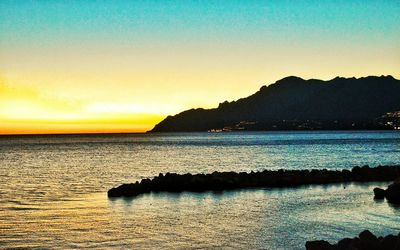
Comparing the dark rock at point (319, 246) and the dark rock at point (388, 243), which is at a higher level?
the dark rock at point (388, 243)

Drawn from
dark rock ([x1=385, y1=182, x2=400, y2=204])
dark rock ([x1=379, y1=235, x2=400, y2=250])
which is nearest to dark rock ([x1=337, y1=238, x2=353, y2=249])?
dark rock ([x1=379, y1=235, x2=400, y2=250])

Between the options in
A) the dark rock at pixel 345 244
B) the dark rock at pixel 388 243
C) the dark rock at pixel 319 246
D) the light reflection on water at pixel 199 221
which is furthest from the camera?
the light reflection on water at pixel 199 221

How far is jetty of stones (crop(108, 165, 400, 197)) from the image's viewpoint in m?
36.8

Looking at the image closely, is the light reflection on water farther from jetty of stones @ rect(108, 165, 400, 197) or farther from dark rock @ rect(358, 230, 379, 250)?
jetty of stones @ rect(108, 165, 400, 197)

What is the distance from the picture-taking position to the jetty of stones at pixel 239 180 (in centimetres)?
3684

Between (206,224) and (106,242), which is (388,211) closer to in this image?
(206,224)

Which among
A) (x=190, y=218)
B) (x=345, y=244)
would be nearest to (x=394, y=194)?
(x=190, y=218)

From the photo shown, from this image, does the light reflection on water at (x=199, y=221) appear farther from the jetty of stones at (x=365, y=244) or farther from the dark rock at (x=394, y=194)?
the jetty of stones at (x=365, y=244)

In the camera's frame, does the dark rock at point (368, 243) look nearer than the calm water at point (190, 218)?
Yes

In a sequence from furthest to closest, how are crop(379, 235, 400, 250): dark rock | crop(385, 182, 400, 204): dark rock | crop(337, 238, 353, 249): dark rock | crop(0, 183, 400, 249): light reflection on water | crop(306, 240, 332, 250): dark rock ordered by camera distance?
crop(385, 182, 400, 204): dark rock
crop(0, 183, 400, 249): light reflection on water
crop(306, 240, 332, 250): dark rock
crop(337, 238, 353, 249): dark rock
crop(379, 235, 400, 250): dark rock

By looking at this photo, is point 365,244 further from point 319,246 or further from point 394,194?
point 394,194

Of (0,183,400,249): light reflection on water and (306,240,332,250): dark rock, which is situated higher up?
(306,240,332,250): dark rock

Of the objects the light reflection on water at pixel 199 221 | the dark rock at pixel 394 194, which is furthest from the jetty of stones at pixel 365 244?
the dark rock at pixel 394 194

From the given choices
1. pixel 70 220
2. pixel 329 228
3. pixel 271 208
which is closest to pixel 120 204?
pixel 70 220
